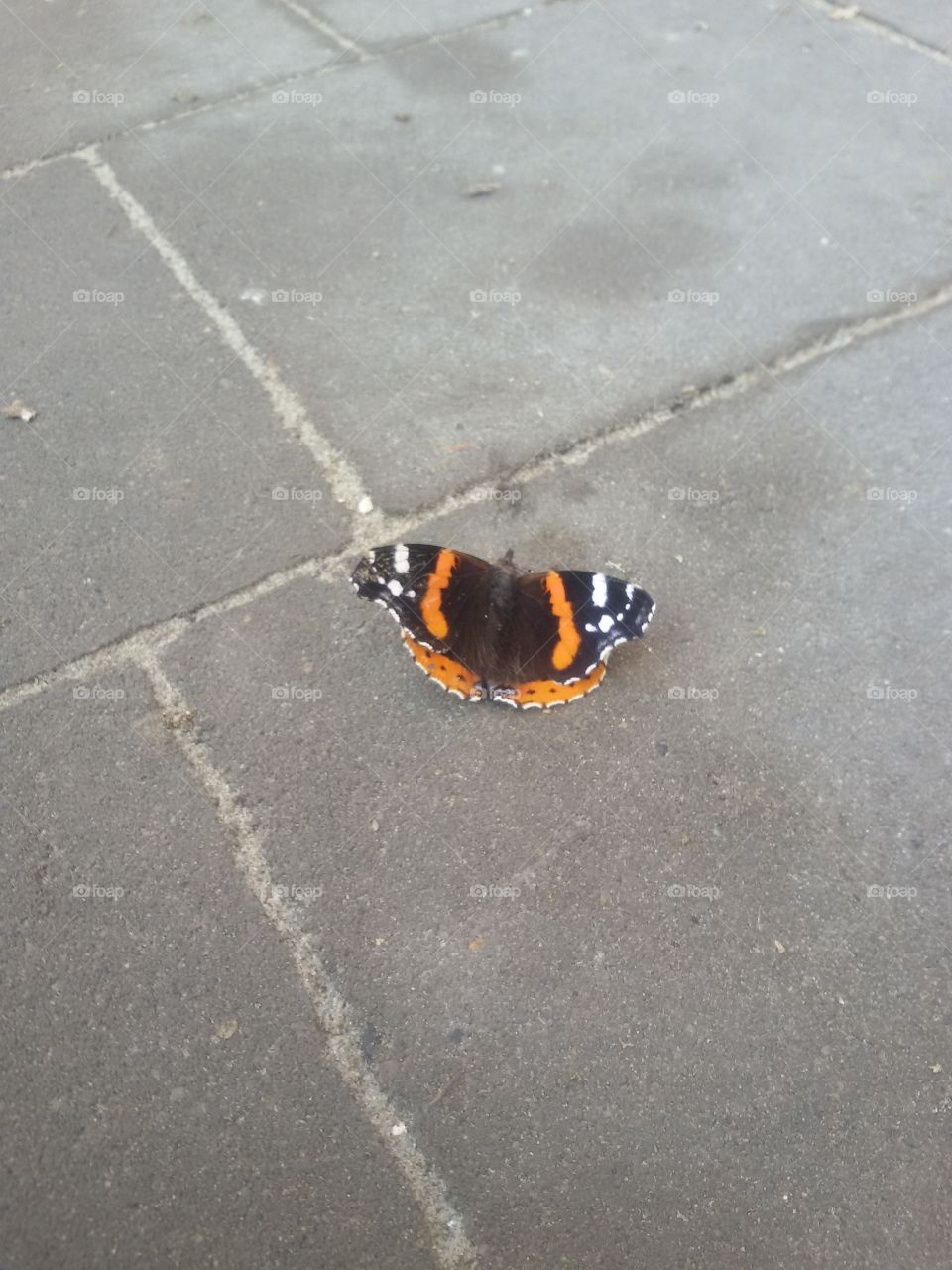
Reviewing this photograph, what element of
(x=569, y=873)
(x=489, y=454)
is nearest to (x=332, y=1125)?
(x=569, y=873)

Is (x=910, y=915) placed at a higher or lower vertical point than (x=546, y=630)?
lower

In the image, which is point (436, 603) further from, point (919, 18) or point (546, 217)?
point (919, 18)

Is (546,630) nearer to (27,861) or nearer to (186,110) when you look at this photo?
(27,861)
